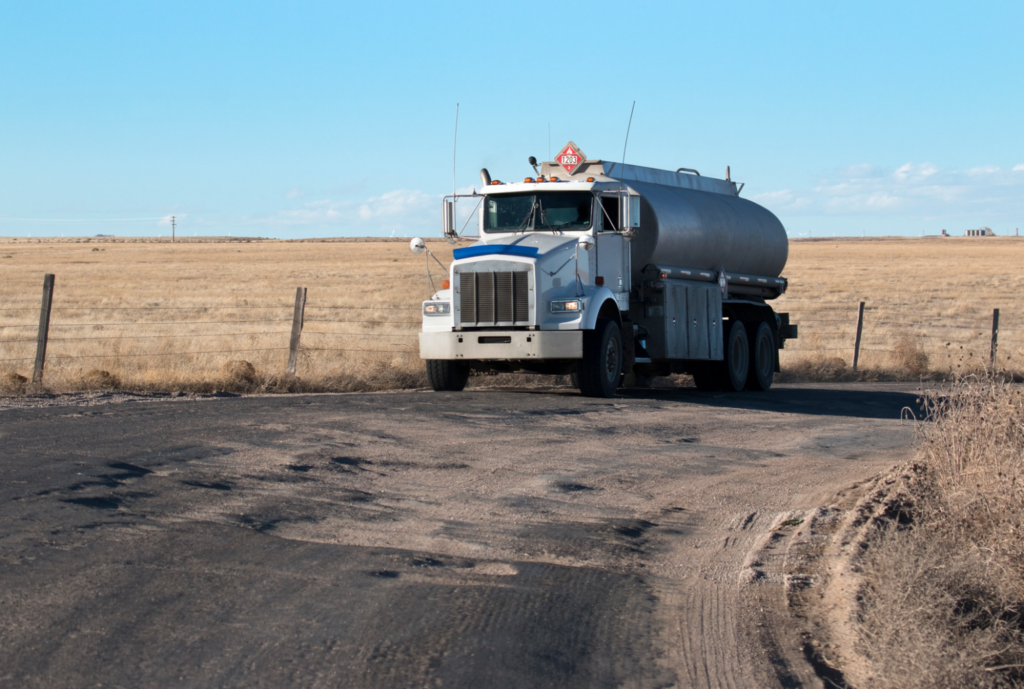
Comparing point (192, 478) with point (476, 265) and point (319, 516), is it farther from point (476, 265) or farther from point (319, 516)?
point (476, 265)

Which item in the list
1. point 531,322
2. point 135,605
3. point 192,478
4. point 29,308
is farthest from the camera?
point 29,308

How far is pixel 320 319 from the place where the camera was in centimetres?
3434

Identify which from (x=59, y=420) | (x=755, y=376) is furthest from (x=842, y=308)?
(x=59, y=420)

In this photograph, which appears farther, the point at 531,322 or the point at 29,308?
the point at 29,308

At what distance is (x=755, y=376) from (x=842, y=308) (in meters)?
24.0

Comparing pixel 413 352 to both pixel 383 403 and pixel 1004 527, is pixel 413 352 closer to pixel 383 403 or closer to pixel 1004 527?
pixel 383 403

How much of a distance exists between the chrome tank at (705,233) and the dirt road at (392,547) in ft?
17.3

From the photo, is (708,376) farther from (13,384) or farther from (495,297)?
(13,384)

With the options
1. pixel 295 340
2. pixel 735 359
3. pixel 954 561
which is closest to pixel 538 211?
pixel 295 340

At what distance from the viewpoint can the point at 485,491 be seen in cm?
833

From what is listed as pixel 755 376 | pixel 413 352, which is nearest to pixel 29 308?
pixel 413 352

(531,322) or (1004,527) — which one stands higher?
(531,322)

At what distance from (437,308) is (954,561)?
10.0m

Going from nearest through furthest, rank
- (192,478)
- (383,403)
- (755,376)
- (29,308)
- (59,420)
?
(192,478) < (59,420) < (383,403) < (755,376) < (29,308)
